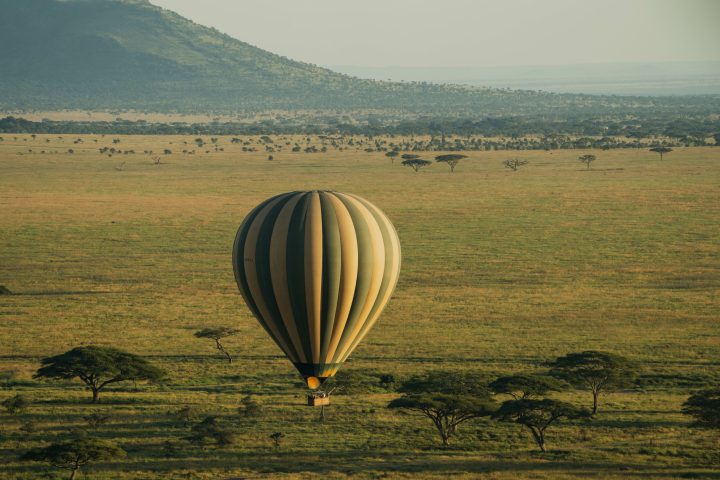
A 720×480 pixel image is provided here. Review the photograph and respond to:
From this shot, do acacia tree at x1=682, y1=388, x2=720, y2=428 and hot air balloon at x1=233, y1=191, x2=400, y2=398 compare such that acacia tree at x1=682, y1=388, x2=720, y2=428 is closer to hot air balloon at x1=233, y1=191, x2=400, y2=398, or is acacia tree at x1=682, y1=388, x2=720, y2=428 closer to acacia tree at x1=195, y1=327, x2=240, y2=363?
hot air balloon at x1=233, y1=191, x2=400, y2=398

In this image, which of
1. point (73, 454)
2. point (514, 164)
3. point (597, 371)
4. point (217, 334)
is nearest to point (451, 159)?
point (514, 164)

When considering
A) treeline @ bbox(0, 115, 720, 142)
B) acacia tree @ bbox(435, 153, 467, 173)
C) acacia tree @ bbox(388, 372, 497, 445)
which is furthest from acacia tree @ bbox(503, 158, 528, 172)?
acacia tree @ bbox(388, 372, 497, 445)

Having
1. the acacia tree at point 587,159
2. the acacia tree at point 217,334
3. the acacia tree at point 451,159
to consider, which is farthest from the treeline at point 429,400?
the acacia tree at point 587,159

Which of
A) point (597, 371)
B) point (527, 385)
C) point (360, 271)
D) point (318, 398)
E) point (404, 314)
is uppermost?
point (360, 271)

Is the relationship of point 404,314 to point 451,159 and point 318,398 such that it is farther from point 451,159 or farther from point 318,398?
point 451,159

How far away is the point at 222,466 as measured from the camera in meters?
29.5

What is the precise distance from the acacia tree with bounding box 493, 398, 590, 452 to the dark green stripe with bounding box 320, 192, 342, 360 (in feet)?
15.0

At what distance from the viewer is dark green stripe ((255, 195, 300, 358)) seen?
30.5 m

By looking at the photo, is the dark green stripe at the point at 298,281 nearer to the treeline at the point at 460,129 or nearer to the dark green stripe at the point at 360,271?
the dark green stripe at the point at 360,271

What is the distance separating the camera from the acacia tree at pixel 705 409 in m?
30.2

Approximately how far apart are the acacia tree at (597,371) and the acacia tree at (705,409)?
3185 millimetres

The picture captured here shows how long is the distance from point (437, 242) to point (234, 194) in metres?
27.0

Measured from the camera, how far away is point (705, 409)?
30562 mm

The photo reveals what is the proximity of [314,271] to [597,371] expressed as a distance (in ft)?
29.2
